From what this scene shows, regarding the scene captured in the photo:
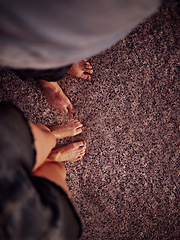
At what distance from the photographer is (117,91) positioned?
1.03m

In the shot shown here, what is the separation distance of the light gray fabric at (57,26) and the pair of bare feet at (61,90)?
438 millimetres

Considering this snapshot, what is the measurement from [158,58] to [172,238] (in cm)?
100

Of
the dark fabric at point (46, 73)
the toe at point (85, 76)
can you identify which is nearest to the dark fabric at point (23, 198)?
the dark fabric at point (46, 73)

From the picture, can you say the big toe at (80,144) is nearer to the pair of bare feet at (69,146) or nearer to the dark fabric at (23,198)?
the pair of bare feet at (69,146)

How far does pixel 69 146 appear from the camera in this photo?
104cm

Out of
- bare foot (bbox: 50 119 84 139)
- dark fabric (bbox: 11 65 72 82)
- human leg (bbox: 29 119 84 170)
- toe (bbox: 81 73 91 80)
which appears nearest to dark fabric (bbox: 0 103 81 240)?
human leg (bbox: 29 119 84 170)

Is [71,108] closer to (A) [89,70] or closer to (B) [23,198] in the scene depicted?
(A) [89,70]

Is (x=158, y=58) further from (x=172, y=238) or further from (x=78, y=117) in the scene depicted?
(x=172, y=238)

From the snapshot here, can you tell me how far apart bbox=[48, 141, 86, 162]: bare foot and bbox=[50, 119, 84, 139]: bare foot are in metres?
0.07

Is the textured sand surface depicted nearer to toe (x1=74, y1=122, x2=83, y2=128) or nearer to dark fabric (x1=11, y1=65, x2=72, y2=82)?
toe (x1=74, y1=122, x2=83, y2=128)

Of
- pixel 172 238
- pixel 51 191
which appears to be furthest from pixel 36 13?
pixel 172 238

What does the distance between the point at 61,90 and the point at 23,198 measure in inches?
A: 24.3

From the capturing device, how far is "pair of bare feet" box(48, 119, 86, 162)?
99cm

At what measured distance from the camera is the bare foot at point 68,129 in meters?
0.99
